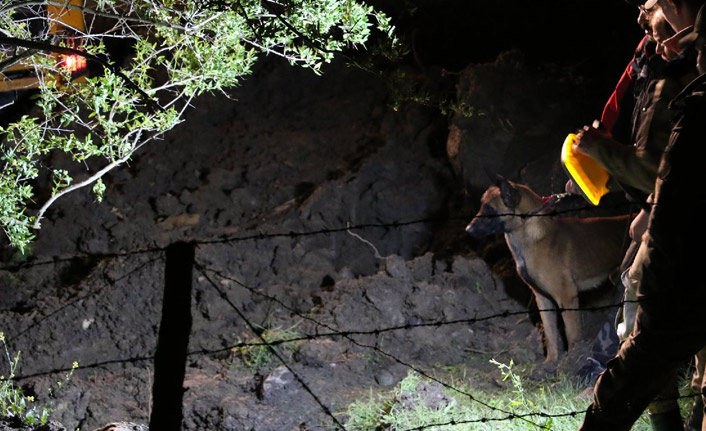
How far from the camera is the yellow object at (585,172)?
132 inches

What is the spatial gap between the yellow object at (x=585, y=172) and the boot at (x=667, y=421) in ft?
3.51

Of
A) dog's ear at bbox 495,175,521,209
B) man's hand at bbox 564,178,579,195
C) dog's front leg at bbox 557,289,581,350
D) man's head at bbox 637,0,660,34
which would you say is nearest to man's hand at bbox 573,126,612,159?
man's hand at bbox 564,178,579,195

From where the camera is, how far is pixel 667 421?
345 cm

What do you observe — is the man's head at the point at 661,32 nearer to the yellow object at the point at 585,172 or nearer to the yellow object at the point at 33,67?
the yellow object at the point at 585,172

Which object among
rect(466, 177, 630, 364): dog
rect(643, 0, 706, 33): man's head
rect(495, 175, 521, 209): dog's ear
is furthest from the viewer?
rect(466, 177, 630, 364): dog

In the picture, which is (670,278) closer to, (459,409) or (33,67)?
(459,409)

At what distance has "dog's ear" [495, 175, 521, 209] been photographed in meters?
6.07

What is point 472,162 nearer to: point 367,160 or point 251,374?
point 367,160

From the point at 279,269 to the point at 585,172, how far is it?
5031mm

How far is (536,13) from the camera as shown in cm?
1143

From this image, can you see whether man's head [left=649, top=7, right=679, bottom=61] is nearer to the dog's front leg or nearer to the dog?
the dog

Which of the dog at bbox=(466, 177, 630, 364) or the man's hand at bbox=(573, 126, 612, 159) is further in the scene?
the dog at bbox=(466, 177, 630, 364)

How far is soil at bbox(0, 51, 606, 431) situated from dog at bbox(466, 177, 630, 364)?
0.32 meters

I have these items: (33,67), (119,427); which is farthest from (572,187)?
(33,67)
